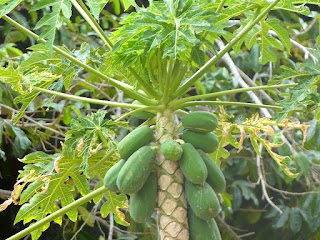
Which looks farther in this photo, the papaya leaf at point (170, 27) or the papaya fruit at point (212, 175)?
the papaya fruit at point (212, 175)

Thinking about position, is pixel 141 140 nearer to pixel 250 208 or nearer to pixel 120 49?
pixel 120 49

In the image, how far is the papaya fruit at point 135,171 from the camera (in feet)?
3.67

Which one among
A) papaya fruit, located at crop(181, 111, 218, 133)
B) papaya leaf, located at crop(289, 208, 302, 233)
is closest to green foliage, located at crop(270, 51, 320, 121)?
papaya fruit, located at crop(181, 111, 218, 133)

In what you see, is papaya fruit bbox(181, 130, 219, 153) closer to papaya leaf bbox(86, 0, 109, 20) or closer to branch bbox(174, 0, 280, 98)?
branch bbox(174, 0, 280, 98)

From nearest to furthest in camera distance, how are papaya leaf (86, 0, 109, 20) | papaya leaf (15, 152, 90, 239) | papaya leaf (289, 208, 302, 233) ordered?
papaya leaf (86, 0, 109, 20)
papaya leaf (15, 152, 90, 239)
papaya leaf (289, 208, 302, 233)

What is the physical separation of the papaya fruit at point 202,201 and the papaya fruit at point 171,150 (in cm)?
8

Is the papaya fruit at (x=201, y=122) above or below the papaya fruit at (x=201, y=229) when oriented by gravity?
above

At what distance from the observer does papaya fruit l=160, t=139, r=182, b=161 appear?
1132mm

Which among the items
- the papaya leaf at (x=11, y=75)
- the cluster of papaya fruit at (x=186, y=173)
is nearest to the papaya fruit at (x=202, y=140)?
the cluster of papaya fruit at (x=186, y=173)

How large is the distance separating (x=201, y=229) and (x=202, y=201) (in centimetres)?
7

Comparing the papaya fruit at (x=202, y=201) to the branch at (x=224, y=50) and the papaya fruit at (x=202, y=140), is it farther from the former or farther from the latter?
the branch at (x=224, y=50)

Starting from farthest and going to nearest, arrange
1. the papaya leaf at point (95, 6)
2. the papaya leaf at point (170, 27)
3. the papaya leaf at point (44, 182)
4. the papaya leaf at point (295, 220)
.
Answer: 1. the papaya leaf at point (295, 220)
2. the papaya leaf at point (44, 182)
3. the papaya leaf at point (95, 6)
4. the papaya leaf at point (170, 27)

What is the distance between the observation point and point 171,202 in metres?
1.16

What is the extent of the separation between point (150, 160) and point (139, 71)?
0.76 ft
